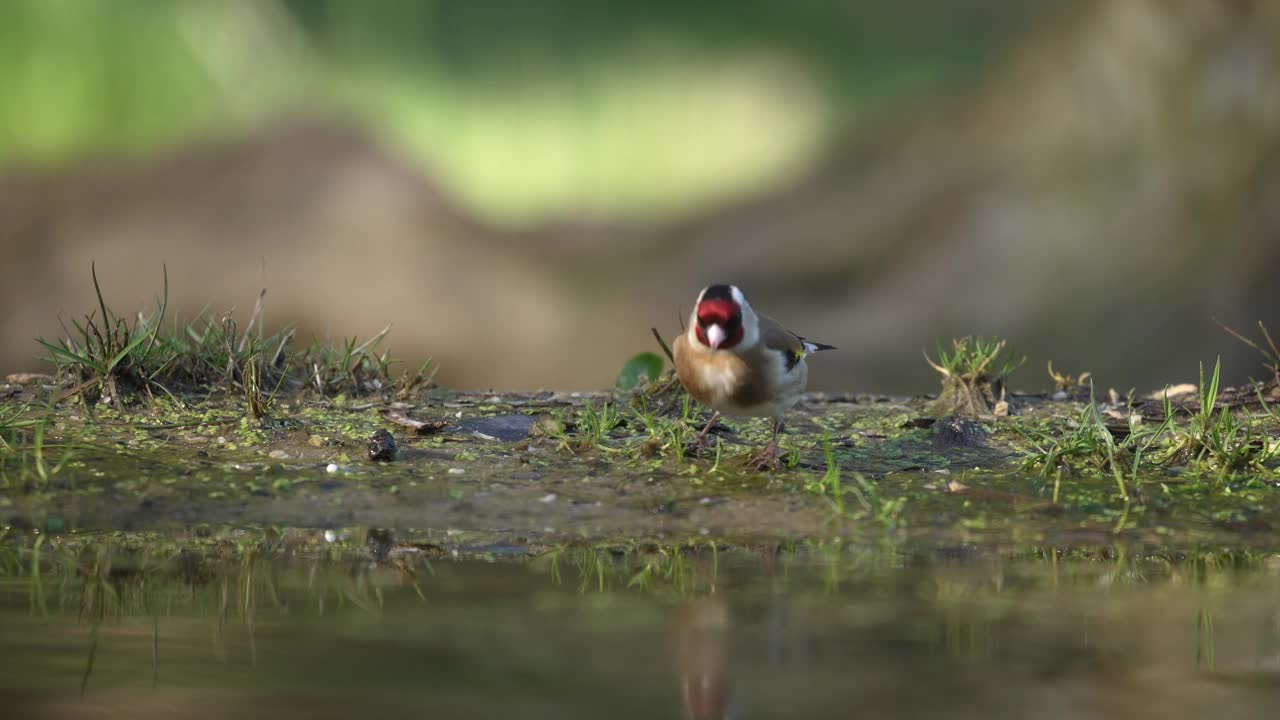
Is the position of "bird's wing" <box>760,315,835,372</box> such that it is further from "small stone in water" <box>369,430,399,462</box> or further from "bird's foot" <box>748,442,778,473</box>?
"small stone in water" <box>369,430,399,462</box>

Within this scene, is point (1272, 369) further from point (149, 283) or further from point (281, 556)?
point (149, 283)

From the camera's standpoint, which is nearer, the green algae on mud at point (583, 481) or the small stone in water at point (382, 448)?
the green algae on mud at point (583, 481)

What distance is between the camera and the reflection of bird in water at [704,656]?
8.27 feet

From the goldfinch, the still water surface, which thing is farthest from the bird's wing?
the still water surface

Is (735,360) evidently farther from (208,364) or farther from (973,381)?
(208,364)

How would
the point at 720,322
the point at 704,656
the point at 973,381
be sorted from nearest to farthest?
the point at 704,656, the point at 720,322, the point at 973,381

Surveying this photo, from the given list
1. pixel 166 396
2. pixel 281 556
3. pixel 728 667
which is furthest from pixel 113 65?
pixel 728 667

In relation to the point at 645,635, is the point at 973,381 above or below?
above

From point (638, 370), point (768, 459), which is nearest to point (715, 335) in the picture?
point (768, 459)

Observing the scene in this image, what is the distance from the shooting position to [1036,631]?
310 cm

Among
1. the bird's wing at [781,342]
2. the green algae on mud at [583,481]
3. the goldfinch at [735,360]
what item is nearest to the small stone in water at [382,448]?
the green algae on mud at [583,481]

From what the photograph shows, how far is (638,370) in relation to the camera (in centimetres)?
663

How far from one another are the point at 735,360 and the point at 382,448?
1.27 metres

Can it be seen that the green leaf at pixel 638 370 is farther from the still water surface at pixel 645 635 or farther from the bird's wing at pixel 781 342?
the still water surface at pixel 645 635
